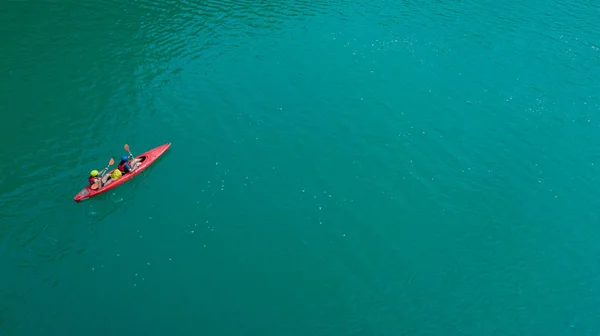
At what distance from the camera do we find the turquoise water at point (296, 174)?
25641mm

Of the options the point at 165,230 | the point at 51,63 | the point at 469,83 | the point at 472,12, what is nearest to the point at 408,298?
the point at 165,230

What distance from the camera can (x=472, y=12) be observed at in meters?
53.6

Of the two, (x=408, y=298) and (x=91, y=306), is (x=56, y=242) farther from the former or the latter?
(x=408, y=298)

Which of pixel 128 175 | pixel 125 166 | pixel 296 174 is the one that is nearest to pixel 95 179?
pixel 125 166

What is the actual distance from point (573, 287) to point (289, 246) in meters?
16.9

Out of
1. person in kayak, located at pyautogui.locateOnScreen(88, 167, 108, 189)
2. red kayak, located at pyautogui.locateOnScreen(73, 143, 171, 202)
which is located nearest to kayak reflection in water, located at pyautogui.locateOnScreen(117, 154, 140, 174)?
red kayak, located at pyautogui.locateOnScreen(73, 143, 171, 202)

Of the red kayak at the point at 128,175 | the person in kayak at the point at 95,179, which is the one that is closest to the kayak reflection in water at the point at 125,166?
the red kayak at the point at 128,175

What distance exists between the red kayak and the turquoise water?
734mm

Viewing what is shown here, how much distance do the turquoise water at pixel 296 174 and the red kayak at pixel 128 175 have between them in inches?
28.9

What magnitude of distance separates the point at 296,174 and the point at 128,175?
36.8 ft

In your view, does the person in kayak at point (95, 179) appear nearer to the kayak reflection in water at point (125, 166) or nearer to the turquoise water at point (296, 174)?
the turquoise water at point (296, 174)

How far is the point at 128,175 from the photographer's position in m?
31.0

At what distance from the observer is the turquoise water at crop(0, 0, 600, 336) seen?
2564 centimetres

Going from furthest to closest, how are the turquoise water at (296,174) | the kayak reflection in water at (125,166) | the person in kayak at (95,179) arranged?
the kayak reflection in water at (125,166) < the person in kayak at (95,179) < the turquoise water at (296,174)
